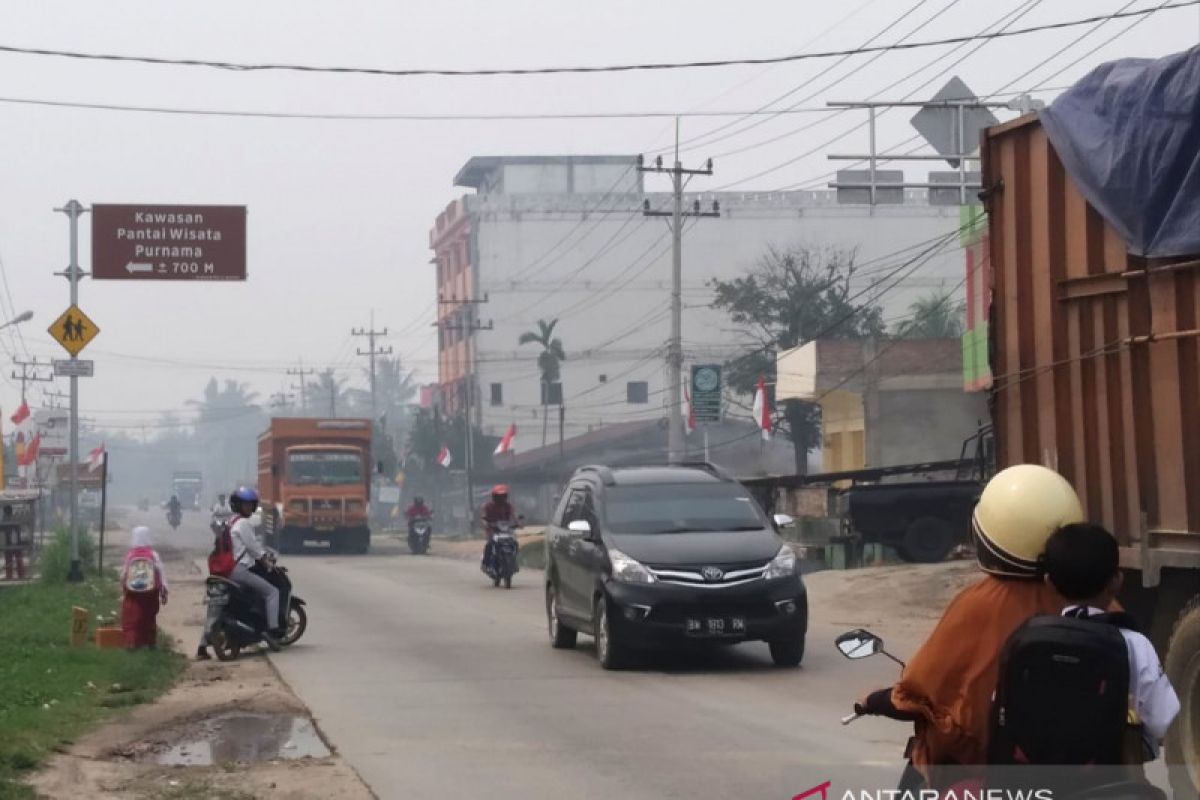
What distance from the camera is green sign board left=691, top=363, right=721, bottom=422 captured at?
48000 millimetres

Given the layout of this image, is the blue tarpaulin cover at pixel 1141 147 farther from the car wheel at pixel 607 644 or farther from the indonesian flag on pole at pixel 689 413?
the indonesian flag on pole at pixel 689 413

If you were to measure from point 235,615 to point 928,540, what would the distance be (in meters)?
15.3

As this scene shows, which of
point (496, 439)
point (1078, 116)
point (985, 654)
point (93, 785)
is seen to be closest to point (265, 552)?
point (93, 785)

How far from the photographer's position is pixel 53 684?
15070mm

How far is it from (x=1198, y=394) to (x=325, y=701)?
25.2 feet

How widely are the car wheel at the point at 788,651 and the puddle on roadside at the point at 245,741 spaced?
4.67m

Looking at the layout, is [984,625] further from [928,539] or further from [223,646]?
[928,539]

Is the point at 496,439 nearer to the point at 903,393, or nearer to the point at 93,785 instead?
the point at 903,393

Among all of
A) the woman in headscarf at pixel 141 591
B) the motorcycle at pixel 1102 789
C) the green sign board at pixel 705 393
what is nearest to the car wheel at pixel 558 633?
the woman in headscarf at pixel 141 591

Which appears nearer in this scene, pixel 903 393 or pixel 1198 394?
pixel 1198 394

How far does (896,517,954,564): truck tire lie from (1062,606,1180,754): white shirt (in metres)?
26.1

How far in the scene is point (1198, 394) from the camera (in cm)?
917

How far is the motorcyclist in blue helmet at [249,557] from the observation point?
18.1 meters

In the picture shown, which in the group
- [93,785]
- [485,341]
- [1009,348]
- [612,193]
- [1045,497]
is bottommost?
[93,785]
